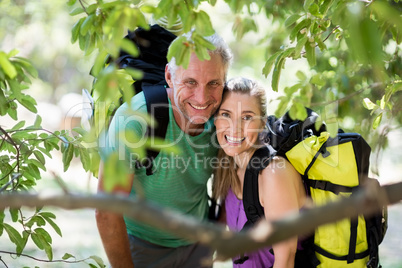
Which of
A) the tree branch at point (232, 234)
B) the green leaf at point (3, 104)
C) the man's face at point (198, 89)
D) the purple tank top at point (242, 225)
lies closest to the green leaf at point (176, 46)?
the tree branch at point (232, 234)

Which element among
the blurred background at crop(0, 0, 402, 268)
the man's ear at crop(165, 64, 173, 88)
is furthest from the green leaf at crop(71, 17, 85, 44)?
the blurred background at crop(0, 0, 402, 268)

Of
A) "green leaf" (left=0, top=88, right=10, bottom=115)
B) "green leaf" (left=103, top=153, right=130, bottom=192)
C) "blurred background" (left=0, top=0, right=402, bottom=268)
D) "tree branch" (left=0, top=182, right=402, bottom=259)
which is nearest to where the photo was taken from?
"tree branch" (left=0, top=182, right=402, bottom=259)

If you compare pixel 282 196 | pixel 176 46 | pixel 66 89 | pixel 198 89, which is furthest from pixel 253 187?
pixel 66 89

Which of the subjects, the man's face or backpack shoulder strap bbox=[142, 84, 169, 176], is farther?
the man's face

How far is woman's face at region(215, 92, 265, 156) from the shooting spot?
2844mm

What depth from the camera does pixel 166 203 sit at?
Result: 3.13 meters

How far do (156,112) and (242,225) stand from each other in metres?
0.92

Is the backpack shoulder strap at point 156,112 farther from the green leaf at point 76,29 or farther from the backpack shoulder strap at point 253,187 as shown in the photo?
the green leaf at point 76,29

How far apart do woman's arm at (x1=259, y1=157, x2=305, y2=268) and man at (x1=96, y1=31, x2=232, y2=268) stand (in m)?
Answer: 0.60

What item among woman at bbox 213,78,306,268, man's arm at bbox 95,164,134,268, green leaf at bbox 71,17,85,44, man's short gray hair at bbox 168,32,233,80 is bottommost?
man's arm at bbox 95,164,134,268

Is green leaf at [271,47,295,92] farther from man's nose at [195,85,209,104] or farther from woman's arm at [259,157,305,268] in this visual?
man's nose at [195,85,209,104]

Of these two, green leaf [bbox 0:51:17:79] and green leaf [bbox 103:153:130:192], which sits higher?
green leaf [bbox 0:51:17:79]

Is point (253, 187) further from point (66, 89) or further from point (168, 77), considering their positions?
point (66, 89)

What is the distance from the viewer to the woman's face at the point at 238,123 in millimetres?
2844
